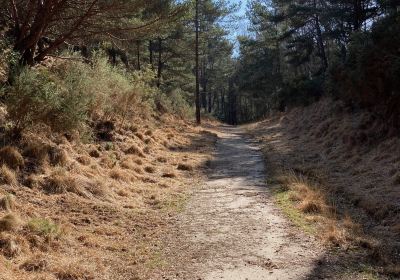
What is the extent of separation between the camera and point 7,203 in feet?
19.7

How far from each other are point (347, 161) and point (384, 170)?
6.65 feet

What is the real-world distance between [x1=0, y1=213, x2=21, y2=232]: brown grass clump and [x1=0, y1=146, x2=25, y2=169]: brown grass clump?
6.45 ft

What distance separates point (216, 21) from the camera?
32.6 metres

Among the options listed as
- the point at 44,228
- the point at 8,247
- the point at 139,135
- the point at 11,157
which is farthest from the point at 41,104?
the point at 139,135

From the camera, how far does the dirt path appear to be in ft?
17.5

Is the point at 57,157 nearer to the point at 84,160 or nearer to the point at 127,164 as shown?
the point at 84,160

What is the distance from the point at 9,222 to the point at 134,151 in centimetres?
672

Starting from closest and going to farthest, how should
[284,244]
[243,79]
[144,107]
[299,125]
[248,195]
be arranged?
[284,244] → [248,195] → [144,107] → [299,125] → [243,79]

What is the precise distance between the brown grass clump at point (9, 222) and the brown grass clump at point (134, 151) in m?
→ 6.35

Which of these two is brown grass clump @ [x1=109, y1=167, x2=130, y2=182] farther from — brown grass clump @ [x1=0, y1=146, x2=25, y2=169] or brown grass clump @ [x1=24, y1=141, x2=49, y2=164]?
brown grass clump @ [x1=0, y1=146, x2=25, y2=169]

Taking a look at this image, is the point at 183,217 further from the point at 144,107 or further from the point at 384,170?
the point at 144,107

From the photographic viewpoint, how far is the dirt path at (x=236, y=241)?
532 cm

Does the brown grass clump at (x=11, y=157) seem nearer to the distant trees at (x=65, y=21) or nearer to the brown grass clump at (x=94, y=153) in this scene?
the brown grass clump at (x=94, y=153)

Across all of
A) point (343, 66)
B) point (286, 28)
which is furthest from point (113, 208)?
point (286, 28)
